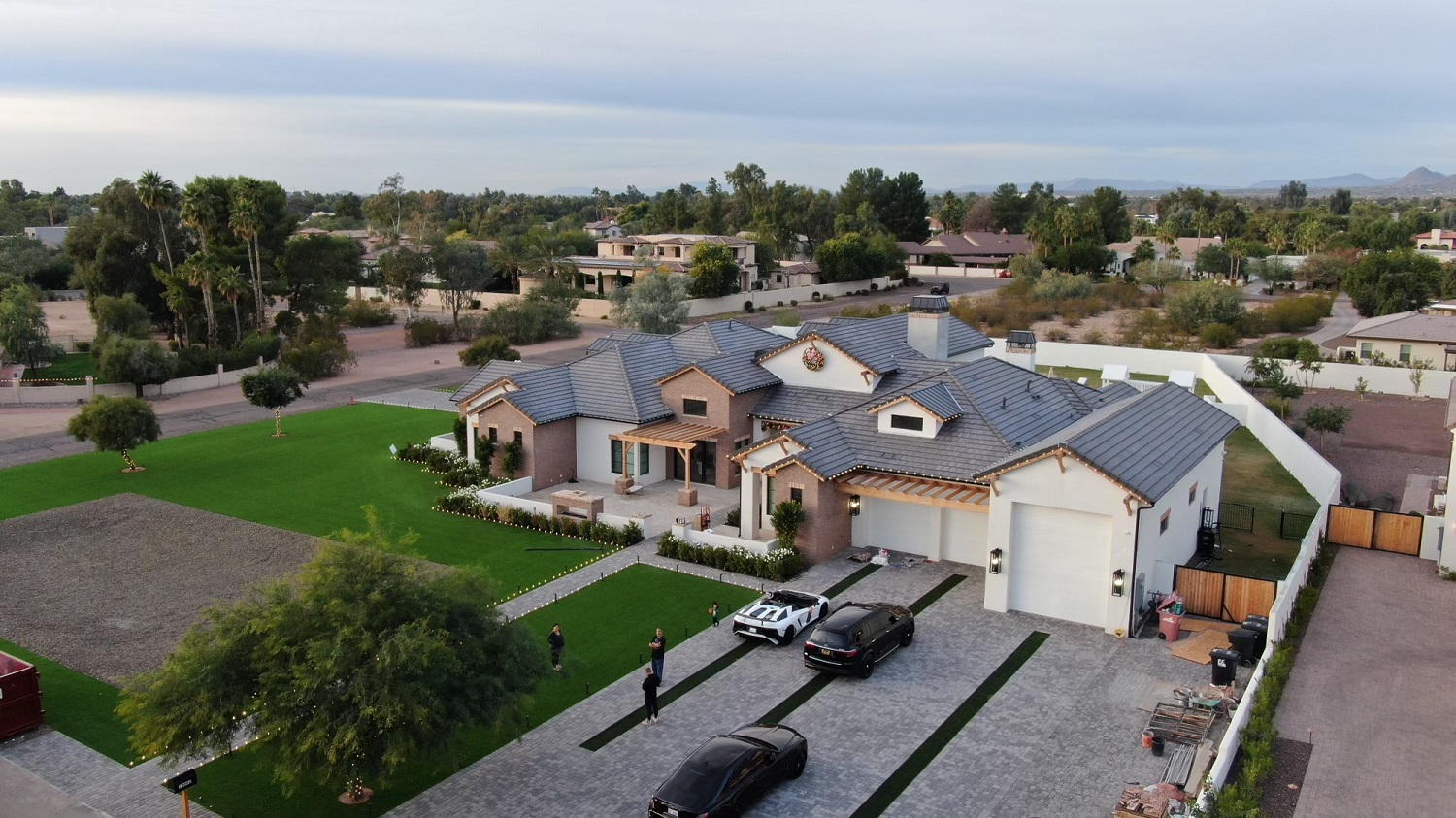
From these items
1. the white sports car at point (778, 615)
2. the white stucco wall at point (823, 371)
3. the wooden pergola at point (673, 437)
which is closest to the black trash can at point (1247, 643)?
the white sports car at point (778, 615)

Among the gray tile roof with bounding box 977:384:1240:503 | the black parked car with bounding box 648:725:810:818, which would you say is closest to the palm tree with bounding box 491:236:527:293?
the gray tile roof with bounding box 977:384:1240:503

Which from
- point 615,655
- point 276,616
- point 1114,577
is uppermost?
point 276,616

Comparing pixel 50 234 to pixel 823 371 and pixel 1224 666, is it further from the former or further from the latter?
pixel 1224 666

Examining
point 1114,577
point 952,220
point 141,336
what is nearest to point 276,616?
point 1114,577

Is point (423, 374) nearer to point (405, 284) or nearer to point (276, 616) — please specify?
point (405, 284)

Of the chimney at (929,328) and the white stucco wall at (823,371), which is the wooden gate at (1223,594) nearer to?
the white stucco wall at (823,371)

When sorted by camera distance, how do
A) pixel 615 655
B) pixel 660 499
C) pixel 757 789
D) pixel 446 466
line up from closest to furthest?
pixel 757 789, pixel 615 655, pixel 660 499, pixel 446 466

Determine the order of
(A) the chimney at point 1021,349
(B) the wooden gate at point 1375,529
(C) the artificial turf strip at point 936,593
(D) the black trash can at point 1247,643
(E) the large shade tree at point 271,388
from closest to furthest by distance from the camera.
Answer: (D) the black trash can at point 1247,643 < (C) the artificial turf strip at point 936,593 < (B) the wooden gate at point 1375,529 < (A) the chimney at point 1021,349 < (E) the large shade tree at point 271,388

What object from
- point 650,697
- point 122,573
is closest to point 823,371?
point 650,697
